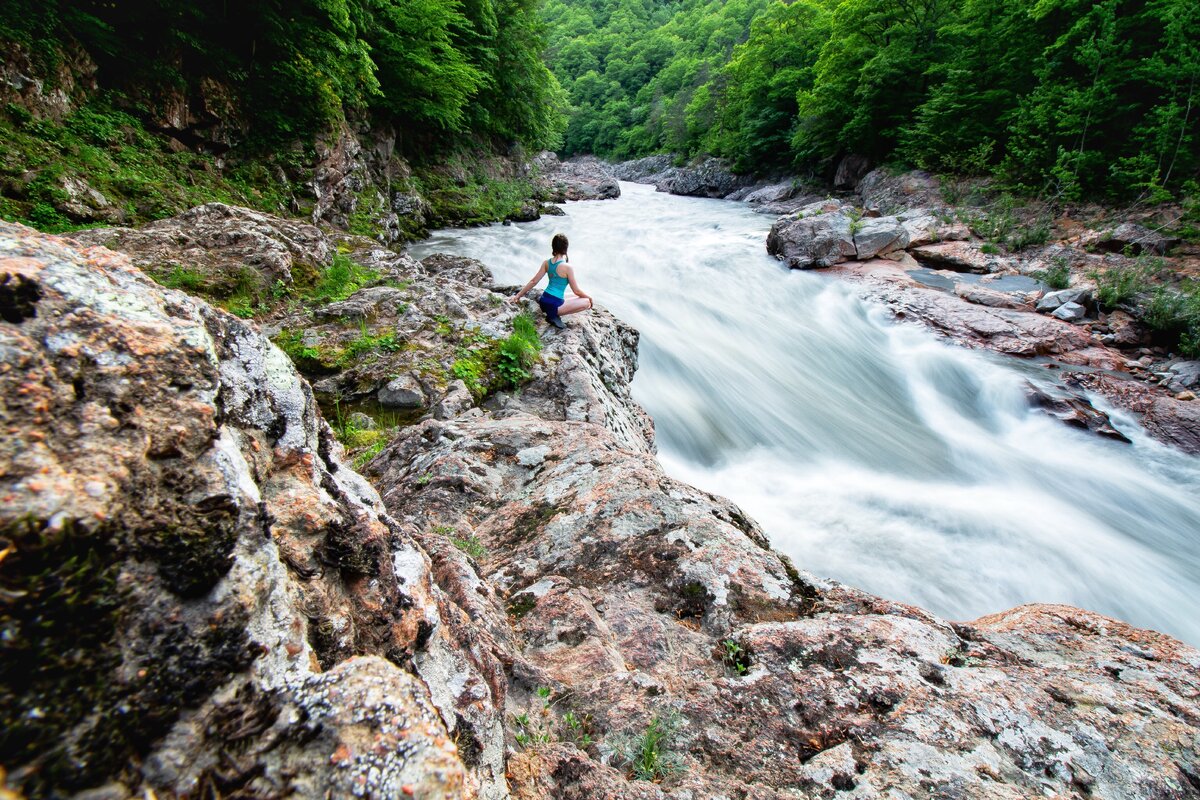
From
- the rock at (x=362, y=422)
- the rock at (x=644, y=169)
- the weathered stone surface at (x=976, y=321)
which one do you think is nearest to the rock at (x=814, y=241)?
the weathered stone surface at (x=976, y=321)

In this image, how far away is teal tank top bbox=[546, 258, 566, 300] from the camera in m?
6.48

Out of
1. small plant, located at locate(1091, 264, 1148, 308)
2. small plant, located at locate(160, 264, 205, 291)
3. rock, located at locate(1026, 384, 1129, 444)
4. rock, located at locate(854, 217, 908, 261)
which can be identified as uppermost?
small plant, located at locate(160, 264, 205, 291)

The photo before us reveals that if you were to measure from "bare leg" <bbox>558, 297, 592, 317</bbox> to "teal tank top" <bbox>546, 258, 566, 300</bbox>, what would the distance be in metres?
0.16

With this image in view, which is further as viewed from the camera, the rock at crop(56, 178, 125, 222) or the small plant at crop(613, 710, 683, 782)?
the rock at crop(56, 178, 125, 222)

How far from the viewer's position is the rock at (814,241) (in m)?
15.6

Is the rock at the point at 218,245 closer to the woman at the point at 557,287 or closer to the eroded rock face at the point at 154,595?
the woman at the point at 557,287

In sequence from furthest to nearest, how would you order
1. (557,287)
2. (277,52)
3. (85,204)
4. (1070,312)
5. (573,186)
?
(573,186) < (1070,312) < (277,52) < (557,287) < (85,204)

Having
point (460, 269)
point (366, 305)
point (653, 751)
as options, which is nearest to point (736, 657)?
point (653, 751)

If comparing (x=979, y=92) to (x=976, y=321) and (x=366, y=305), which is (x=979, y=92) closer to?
(x=976, y=321)

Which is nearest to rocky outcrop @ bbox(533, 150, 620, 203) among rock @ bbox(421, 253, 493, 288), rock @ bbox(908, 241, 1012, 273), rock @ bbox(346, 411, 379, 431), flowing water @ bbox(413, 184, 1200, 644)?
rock @ bbox(421, 253, 493, 288)

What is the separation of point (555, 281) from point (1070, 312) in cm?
1202

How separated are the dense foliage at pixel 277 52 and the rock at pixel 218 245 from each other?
349cm

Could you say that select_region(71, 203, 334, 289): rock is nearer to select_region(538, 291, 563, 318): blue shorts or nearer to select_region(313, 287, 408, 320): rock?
select_region(313, 287, 408, 320): rock

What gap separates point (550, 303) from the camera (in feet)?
21.1
